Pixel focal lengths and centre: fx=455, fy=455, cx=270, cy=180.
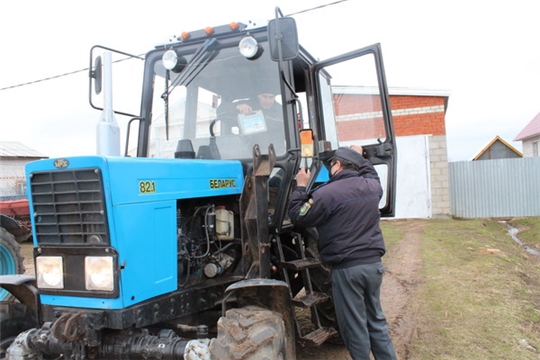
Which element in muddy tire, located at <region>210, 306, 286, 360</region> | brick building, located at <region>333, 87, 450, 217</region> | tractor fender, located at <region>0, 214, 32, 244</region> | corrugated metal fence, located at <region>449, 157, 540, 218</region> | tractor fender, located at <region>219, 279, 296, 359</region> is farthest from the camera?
corrugated metal fence, located at <region>449, 157, 540, 218</region>

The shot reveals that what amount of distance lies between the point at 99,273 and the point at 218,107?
1.83 meters

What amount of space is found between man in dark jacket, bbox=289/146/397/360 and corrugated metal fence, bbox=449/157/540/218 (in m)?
12.9

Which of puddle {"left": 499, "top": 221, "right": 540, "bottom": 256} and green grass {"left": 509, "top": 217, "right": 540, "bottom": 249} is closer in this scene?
puddle {"left": 499, "top": 221, "right": 540, "bottom": 256}

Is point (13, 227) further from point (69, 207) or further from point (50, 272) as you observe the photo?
point (69, 207)

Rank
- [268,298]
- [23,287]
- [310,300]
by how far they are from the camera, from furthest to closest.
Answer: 1. [310,300]
2. [23,287]
3. [268,298]

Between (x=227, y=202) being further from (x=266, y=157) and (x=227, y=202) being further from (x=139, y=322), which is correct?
(x=139, y=322)

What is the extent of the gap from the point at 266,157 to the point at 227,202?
57 centimetres

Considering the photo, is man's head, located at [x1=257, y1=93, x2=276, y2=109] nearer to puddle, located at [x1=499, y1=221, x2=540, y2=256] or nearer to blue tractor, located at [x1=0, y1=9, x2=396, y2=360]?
blue tractor, located at [x1=0, y1=9, x2=396, y2=360]

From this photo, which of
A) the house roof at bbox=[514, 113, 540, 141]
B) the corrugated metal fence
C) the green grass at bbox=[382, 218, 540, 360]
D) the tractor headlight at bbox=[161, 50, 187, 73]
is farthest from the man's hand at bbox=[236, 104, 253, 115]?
Result: the house roof at bbox=[514, 113, 540, 141]

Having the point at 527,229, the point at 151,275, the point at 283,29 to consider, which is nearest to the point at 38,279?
the point at 151,275

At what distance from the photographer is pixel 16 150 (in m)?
→ 24.5

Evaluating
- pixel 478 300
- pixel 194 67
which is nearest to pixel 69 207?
pixel 194 67

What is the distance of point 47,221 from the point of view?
283 cm

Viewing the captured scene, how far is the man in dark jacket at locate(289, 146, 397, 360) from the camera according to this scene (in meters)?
3.33
